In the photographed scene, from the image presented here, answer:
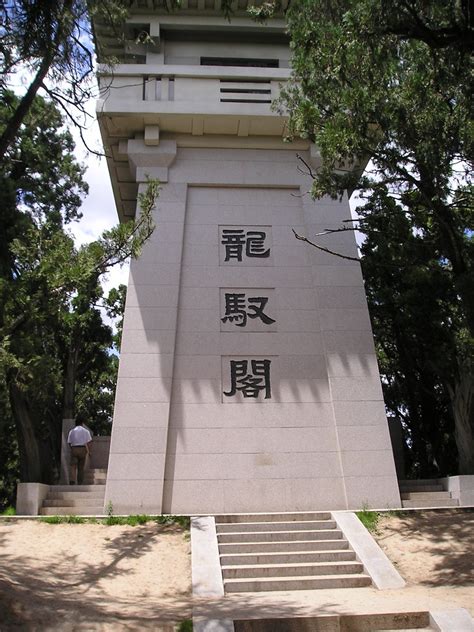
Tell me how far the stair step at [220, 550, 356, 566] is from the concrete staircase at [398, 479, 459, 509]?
177 cm

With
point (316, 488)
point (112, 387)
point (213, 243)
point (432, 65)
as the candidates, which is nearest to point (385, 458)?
point (316, 488)

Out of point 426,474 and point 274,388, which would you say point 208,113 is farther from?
point 426,474

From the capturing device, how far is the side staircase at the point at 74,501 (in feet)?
24.0

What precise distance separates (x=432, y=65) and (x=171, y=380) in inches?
185

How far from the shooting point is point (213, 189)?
9320 millimetres

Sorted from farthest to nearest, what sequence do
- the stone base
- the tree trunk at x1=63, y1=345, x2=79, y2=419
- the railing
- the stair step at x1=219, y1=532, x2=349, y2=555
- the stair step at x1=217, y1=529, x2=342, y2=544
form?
the tree trunk at x1=63, y1=345, x2=79, y2=419 → the railing → the stone base → the stair step at x1=217, y1=529, x2=342, y2=544 → the stair step at x1=219, y1=532, x2=349, y2=555

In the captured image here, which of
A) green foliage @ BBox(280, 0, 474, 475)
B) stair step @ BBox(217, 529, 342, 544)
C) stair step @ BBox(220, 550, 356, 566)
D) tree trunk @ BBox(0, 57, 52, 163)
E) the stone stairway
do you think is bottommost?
stair step @ BBox(220, 550, 356, 566)

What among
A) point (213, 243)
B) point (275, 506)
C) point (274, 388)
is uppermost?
point (213, 243)

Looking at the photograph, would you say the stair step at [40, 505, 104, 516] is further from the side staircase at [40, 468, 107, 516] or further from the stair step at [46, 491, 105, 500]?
A: the stair step at [46, 491, 105, 500]

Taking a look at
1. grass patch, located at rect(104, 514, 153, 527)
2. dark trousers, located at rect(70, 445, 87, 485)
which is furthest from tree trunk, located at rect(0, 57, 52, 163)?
dark trousers, located at rect(70, 445, 87, 485)

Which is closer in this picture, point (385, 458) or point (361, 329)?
point (385, 458)

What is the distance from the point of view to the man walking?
866 centimetres

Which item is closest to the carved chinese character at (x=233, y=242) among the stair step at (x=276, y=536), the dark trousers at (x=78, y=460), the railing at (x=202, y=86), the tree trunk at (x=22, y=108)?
the railing at (x=202, y=86)

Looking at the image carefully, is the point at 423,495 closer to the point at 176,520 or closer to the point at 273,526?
the point at 273,526
